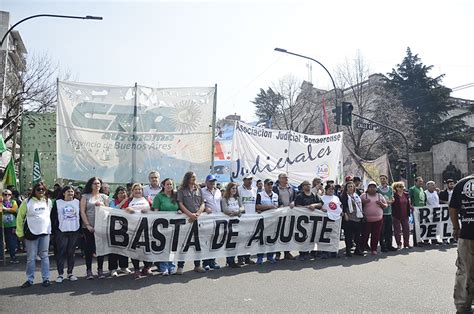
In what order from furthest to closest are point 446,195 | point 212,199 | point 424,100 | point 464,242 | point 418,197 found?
point 424,100 → point 446,195 → point 418,197 → point 212,199 → point 464,242

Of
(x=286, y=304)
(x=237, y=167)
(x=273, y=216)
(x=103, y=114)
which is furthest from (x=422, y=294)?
(x=103, y=114)

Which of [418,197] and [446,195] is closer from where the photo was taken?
[418,197]

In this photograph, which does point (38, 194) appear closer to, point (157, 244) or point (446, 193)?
point (157, 244)

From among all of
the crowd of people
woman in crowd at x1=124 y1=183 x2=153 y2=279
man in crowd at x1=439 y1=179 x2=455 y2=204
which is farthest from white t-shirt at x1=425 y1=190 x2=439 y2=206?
woman in crowd at x1=124 y1=183 x2=153 y2=279

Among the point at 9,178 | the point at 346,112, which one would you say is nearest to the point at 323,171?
the point at 9,178

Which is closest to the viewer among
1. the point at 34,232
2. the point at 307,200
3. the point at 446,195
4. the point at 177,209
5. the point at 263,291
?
the point at 263,291

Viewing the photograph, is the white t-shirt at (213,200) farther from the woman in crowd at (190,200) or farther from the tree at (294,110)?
the tree at (294,110)

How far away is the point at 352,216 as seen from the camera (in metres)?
9.59

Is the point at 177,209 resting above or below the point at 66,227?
above

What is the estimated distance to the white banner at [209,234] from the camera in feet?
25.2

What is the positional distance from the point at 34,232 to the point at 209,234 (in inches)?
123

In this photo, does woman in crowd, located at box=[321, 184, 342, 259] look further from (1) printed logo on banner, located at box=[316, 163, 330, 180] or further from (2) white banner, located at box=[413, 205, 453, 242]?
(1) printed logo on banner, located at box=[316, 163, 330, 180]

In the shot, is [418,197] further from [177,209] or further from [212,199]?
[177,209]

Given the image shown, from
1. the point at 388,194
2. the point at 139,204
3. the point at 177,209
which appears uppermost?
the point at 388,194
